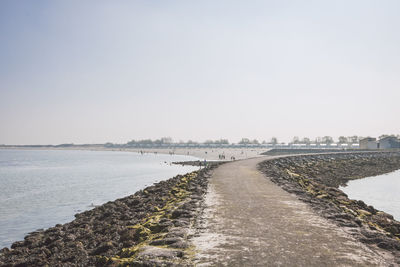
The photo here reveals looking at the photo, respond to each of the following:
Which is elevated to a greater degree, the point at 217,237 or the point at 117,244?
the point at 217,237

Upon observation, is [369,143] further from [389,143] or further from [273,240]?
[273,240]

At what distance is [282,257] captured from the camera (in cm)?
589

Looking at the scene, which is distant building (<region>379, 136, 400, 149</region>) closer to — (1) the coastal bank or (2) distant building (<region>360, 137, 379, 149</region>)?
(2) distant building (<region>360, 137, 379, 149</region>)

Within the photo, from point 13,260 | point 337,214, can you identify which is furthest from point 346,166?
point 13,260

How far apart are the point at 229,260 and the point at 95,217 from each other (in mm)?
10763

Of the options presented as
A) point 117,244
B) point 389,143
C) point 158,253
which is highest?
point 389,143

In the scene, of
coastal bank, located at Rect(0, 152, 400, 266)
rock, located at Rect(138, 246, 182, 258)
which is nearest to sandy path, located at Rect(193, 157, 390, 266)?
coastal bank, located at Rect(0, 152, 400, 266)

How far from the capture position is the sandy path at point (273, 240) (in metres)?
5.83

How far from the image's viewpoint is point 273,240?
275 inches

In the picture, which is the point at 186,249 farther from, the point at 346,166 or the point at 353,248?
the point at 346,166

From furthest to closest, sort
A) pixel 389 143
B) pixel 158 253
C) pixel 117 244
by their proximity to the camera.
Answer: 1. pixel 389 143
2. pixel 117 244
3. pixel 158 253

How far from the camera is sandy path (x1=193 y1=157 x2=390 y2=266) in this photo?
19.1 feet

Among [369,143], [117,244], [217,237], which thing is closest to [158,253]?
[217,237]

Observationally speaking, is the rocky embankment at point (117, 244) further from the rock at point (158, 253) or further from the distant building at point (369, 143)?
the distant building at point (369, 143)
